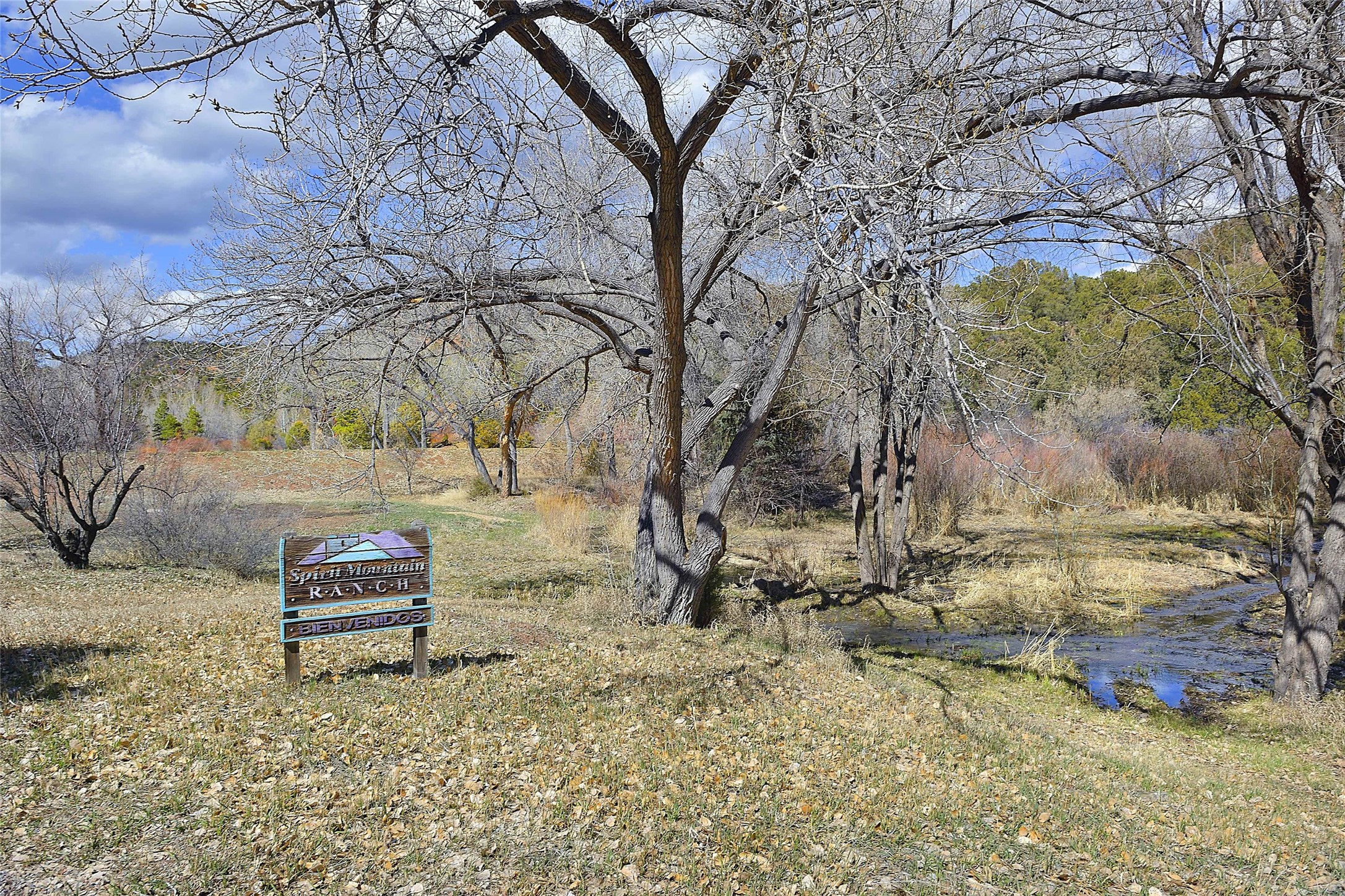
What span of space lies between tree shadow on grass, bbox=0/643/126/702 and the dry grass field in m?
0.04

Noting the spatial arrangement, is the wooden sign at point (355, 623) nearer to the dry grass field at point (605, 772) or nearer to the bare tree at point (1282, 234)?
the dry grass field at point (605, 772)

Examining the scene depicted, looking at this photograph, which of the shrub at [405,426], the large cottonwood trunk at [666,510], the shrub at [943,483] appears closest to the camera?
the shrub at [405,426]

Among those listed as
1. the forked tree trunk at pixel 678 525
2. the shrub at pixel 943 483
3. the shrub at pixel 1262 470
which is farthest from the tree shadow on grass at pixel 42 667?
the shrub at pixel 1262 470

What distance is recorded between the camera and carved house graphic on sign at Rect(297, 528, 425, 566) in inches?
251

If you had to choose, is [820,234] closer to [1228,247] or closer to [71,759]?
[71,759]

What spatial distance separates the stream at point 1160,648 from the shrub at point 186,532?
32.7ft

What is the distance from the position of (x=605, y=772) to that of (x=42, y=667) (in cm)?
492

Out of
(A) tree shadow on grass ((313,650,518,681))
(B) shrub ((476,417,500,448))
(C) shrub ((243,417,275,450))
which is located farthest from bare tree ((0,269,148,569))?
(C) shrub ((243,417,275,450))

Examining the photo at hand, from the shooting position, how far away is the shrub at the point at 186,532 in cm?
1421

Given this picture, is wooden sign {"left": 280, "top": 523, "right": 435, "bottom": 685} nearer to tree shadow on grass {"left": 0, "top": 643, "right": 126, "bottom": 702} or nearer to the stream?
tree shadow on grass {"left": 0, "top": 643, "right": 126, "bottom": 702}

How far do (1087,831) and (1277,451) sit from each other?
18580 mm

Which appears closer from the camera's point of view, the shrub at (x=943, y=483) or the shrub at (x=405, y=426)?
the shrub at (x=405, y=426)

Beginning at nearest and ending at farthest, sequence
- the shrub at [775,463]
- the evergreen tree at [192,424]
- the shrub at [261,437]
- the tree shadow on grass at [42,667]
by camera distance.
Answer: the tree shadow on grass at [42,667] → the shrub at [775,463] → the shrub at [261,437] → the evergreen tree at [192,424]

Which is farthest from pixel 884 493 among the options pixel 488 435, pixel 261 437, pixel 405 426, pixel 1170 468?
pixel 261 437
